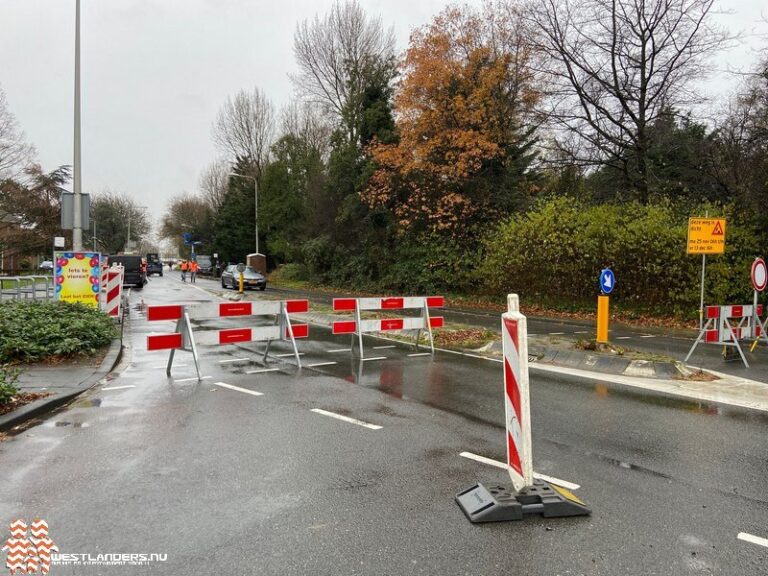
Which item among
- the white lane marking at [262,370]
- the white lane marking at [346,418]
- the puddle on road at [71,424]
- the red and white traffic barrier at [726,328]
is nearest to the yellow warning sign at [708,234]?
the red and white traffic barrier at [726,328]

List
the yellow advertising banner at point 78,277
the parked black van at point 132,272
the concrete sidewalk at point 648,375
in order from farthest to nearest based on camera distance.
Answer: the parked black van at point 132,272
the yellow advertising banner at point 78,277
the concrete sidewalk at point 648,375

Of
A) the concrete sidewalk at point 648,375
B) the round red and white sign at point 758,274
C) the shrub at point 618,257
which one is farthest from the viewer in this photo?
the shrub at point 618,257

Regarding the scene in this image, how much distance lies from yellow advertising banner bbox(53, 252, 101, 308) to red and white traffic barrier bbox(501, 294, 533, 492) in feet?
41.8

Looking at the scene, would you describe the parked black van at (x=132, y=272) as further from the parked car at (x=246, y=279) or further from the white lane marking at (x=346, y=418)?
the white lane marking at (x=346, y=418)

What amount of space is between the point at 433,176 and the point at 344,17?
1867 cm

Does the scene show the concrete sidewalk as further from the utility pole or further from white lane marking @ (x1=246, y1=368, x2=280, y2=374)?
the utility pole

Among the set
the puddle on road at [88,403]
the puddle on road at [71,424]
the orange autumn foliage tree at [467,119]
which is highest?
the orange autumn foliage tree at [467,119]

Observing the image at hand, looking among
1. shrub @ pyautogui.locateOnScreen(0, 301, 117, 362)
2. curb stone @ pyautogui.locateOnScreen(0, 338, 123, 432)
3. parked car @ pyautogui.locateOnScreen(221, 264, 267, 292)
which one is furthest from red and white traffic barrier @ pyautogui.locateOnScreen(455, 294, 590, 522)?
parked car @ pyautogui.locateOnScreen(221, 264, 267, 292)

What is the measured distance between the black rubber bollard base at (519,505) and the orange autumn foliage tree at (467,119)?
71.2 feet

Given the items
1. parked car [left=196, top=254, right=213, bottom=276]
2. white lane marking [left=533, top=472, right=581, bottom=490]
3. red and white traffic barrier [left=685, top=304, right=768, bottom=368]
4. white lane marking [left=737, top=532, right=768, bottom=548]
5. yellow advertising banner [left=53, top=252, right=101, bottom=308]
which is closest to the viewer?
white lane marking [left=737, top=532, right=768, bottom=548]

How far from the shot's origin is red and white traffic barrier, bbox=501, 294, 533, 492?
12.5ft

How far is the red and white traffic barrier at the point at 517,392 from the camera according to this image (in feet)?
12.5

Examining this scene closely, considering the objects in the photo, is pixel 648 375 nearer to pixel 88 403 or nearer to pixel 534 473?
pixel 534 473

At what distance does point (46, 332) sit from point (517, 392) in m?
9.12
